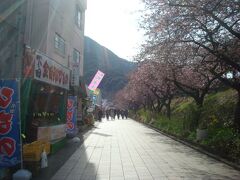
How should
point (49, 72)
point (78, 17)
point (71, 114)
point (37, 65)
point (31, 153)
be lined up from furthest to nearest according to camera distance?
point (78, 17) → point (71, 114) → point (49, 72) → point (37, 65) → point (31, 153)

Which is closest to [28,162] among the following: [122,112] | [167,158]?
[167,158]

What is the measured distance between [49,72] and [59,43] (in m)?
10.5

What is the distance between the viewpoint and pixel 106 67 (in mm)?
162875

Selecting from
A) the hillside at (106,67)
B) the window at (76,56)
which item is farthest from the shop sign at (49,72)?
the hillside at (106,67)

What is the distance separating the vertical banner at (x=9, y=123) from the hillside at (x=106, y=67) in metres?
134

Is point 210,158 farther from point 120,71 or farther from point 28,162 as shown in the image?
point 120,71

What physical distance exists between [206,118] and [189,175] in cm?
1250

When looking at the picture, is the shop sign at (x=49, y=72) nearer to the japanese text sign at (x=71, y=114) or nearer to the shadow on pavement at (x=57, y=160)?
the shadow on pavement at (x=57, y=160)

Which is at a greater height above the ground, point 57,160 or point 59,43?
point 59,43

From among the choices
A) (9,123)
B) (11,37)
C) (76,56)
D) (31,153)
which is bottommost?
(31,153)

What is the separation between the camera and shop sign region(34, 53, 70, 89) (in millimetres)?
13453

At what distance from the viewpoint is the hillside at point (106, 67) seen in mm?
152512

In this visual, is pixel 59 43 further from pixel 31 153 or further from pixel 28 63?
pixel 31 153

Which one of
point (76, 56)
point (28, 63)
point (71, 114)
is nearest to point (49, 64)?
point (28, 63)
